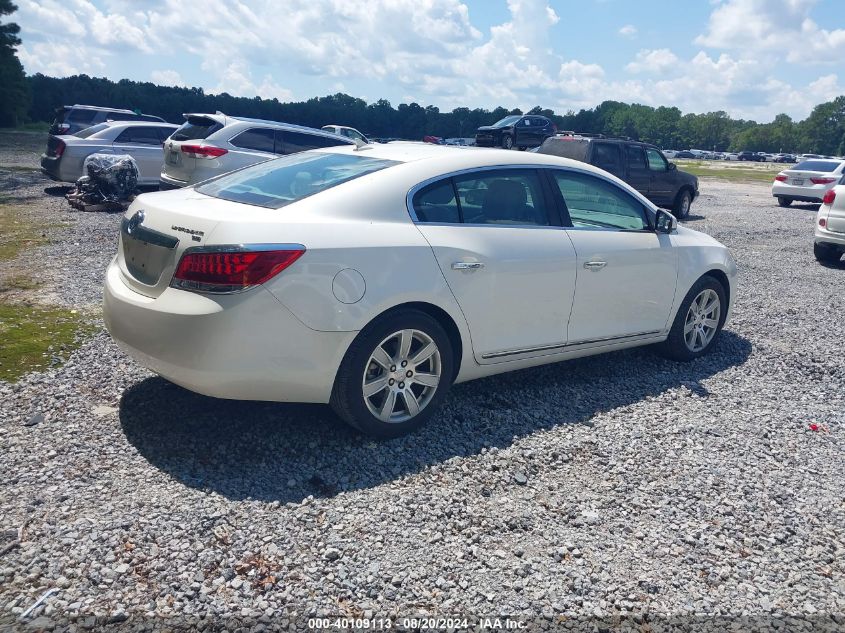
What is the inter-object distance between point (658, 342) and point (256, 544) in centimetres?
388

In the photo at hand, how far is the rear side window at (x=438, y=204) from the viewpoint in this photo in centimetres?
429

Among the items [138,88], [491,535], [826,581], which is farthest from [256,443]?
[138,88]

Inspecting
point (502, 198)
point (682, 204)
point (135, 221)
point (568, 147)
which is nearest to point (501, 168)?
point (502, 198)

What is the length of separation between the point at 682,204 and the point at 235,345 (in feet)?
52.8

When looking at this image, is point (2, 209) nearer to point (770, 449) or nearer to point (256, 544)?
point (256, 544)

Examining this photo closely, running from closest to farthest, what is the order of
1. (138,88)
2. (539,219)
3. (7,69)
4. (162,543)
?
(162,543)
(539,219)
(7,69)
(138,88)

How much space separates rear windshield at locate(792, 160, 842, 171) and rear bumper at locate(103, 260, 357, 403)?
75.0 feet

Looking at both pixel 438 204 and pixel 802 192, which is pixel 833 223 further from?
pixel 802 192

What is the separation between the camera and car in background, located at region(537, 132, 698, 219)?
618 inches

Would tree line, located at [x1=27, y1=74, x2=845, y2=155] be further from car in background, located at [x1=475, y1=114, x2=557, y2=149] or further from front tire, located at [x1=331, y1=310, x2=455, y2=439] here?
front tire, located at [x1=331, y1=310, x2=455, y2=439]

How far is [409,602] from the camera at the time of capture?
9.36 ft

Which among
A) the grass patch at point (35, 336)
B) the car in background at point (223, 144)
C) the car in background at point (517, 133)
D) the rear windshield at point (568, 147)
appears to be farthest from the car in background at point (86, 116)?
the grass patch at point (35, 336)

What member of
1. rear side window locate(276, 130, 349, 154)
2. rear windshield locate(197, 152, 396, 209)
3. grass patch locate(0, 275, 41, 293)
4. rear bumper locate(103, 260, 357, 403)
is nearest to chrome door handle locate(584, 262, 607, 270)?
rear windshield locate(197, 152, 396, 209)

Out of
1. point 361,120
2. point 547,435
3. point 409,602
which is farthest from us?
point 361,120
